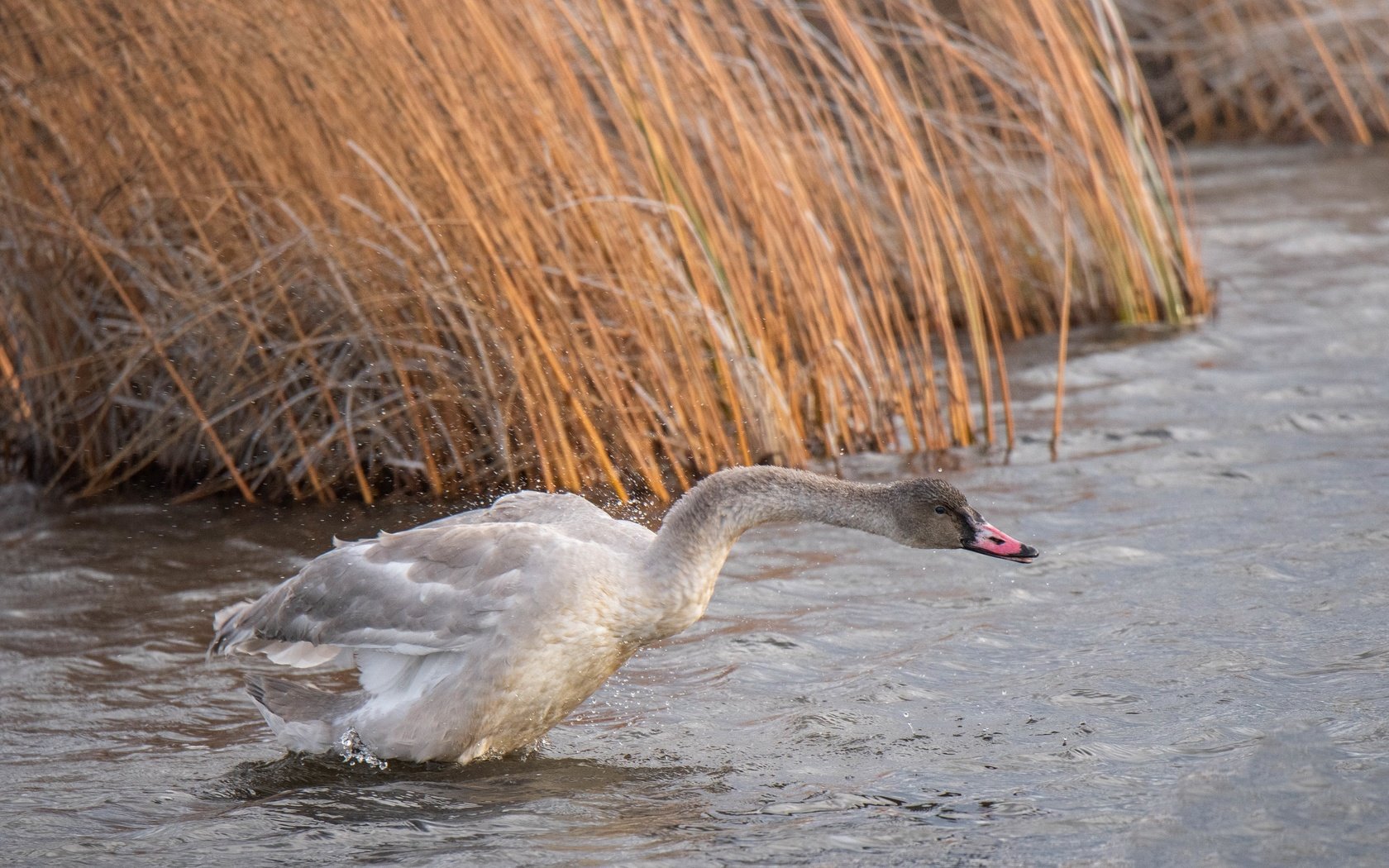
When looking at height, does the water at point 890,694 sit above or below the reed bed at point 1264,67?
below

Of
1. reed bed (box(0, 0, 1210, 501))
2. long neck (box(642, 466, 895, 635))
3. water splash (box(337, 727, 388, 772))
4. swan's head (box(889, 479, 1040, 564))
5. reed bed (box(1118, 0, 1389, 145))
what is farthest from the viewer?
reed bed (box(1118, 0, 1389, 145))

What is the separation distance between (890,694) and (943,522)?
2.29ft

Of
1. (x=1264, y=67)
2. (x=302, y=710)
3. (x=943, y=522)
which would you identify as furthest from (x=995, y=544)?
(x=1264, y=67)

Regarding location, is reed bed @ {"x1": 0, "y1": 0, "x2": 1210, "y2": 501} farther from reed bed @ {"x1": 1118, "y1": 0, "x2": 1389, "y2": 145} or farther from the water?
reed bed @ {"x1": 1118, "y1": 0, "x2": 1389, "y2": 145}

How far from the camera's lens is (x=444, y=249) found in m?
5.95

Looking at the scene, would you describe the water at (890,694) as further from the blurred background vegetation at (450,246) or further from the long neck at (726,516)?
the long neck at (726,516)

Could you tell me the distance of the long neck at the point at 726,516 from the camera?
4.07m

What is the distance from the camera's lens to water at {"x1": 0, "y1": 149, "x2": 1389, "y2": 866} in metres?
3.83

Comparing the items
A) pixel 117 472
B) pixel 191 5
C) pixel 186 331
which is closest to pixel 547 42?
pixel 191 5

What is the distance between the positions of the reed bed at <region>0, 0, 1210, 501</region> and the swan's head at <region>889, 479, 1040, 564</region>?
1.89 m

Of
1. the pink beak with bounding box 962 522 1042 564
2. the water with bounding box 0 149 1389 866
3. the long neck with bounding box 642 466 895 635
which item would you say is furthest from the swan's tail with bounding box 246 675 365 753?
the pink beak with bounding box 962 522 1042 564

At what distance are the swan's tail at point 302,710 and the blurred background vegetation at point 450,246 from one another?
168 cm

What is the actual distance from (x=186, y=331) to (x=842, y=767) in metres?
3.60

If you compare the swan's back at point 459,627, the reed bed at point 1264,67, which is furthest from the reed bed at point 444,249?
the reed bed at point 1264,67
